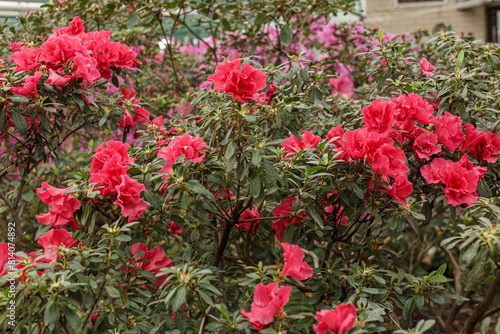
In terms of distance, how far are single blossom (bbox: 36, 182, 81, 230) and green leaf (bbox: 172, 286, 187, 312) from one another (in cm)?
46

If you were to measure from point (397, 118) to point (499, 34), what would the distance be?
7.92 meters

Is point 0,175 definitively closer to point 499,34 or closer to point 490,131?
point 490,131

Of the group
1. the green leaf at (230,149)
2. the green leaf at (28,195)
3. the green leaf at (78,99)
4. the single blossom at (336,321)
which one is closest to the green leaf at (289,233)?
the green leaf at (230,149)

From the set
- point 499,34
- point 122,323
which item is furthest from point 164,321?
point 499,34

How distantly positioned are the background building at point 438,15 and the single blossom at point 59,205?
7.53m

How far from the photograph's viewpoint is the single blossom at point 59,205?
1300 millimetres

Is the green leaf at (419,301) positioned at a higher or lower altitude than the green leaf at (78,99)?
lower

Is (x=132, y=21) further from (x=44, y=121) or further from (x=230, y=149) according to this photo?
(x=230, y=149)

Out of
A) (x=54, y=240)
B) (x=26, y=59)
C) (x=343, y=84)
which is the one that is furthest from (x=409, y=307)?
(x=343, y=84)

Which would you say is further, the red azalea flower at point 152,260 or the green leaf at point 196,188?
the red azalea flower at point 152,260

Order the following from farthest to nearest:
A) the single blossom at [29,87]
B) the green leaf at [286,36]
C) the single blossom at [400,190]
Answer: the green leaf at [286,36] → the single blossom at [29,87] → the single blossom at [400,190]

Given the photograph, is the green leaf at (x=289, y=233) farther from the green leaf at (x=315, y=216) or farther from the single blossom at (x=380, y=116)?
the single blossom at (x=380, y=116)

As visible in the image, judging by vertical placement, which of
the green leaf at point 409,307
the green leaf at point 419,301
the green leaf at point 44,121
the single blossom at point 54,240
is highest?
the green leaf at point 44,121

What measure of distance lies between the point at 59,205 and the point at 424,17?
826 cm
